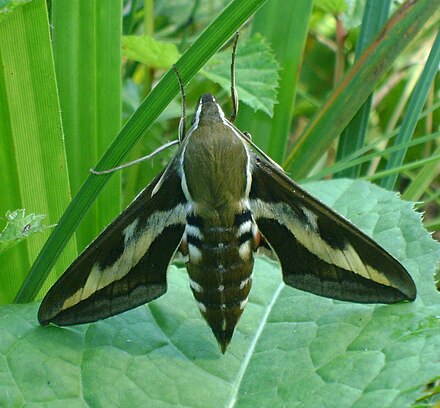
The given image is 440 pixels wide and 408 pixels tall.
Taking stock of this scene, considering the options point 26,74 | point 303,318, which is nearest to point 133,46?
point 26,74

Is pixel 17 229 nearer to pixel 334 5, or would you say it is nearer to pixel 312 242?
pixel 312 242

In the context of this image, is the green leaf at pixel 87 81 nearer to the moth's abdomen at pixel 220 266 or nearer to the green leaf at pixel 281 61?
the moth's abdomen at pixel 220 266

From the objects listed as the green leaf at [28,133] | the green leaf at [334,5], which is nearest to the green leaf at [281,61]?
the green leaf at [334,5]

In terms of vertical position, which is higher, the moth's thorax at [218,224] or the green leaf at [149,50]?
the green leaf at [149,50]

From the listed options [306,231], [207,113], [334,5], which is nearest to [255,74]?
[334,5]

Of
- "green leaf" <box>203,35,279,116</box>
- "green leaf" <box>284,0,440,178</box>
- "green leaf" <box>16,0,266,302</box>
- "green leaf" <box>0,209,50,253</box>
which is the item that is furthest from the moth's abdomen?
"green leaf" <box>284,0,440,178</box>

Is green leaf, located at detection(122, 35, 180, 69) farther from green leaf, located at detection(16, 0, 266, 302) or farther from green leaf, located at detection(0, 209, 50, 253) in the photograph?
green leaf, located at detection(0, 209, 50, 253)

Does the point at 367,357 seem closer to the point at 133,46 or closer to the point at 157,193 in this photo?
the point at 157,193
